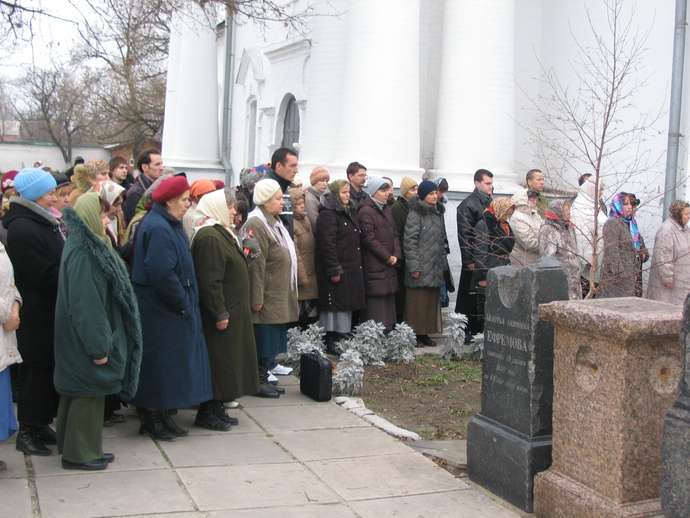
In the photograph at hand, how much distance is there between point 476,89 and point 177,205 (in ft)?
27.1

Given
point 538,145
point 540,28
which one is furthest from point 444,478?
point 540,28

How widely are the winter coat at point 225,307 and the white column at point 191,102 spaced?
45.5 feet

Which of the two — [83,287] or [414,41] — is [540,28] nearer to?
[414,41]

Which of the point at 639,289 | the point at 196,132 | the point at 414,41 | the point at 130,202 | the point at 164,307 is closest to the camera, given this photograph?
the point at 164,307

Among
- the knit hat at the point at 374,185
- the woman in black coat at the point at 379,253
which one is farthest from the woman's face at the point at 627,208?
the knit hat at the point at 374,185

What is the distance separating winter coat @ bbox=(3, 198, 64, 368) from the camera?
620cm

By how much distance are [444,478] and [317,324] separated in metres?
3.86

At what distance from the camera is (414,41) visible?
1370 centimetres

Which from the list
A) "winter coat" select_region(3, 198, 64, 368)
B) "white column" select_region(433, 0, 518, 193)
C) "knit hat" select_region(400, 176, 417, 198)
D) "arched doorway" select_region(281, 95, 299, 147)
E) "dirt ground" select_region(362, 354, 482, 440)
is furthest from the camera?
"arched doorway" select_region(281, 95, 299, 147)

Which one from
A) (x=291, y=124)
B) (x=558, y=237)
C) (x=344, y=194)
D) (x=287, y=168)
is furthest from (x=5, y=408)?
(x=291, y=124)

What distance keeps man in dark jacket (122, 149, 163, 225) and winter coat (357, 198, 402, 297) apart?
2.17 meters

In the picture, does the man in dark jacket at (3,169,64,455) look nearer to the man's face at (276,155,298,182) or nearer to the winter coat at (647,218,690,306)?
the man's face at (276,155,298,182)

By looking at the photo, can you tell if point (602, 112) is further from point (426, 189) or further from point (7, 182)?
point (7, 182)

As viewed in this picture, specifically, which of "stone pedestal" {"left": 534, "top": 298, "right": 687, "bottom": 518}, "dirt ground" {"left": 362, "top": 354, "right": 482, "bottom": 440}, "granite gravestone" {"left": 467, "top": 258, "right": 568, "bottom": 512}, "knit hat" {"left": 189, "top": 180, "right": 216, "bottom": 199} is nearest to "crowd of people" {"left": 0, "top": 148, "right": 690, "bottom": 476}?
"knit hat" {"left": 189, "top": 180, "right": 216, "bottom": 199}
